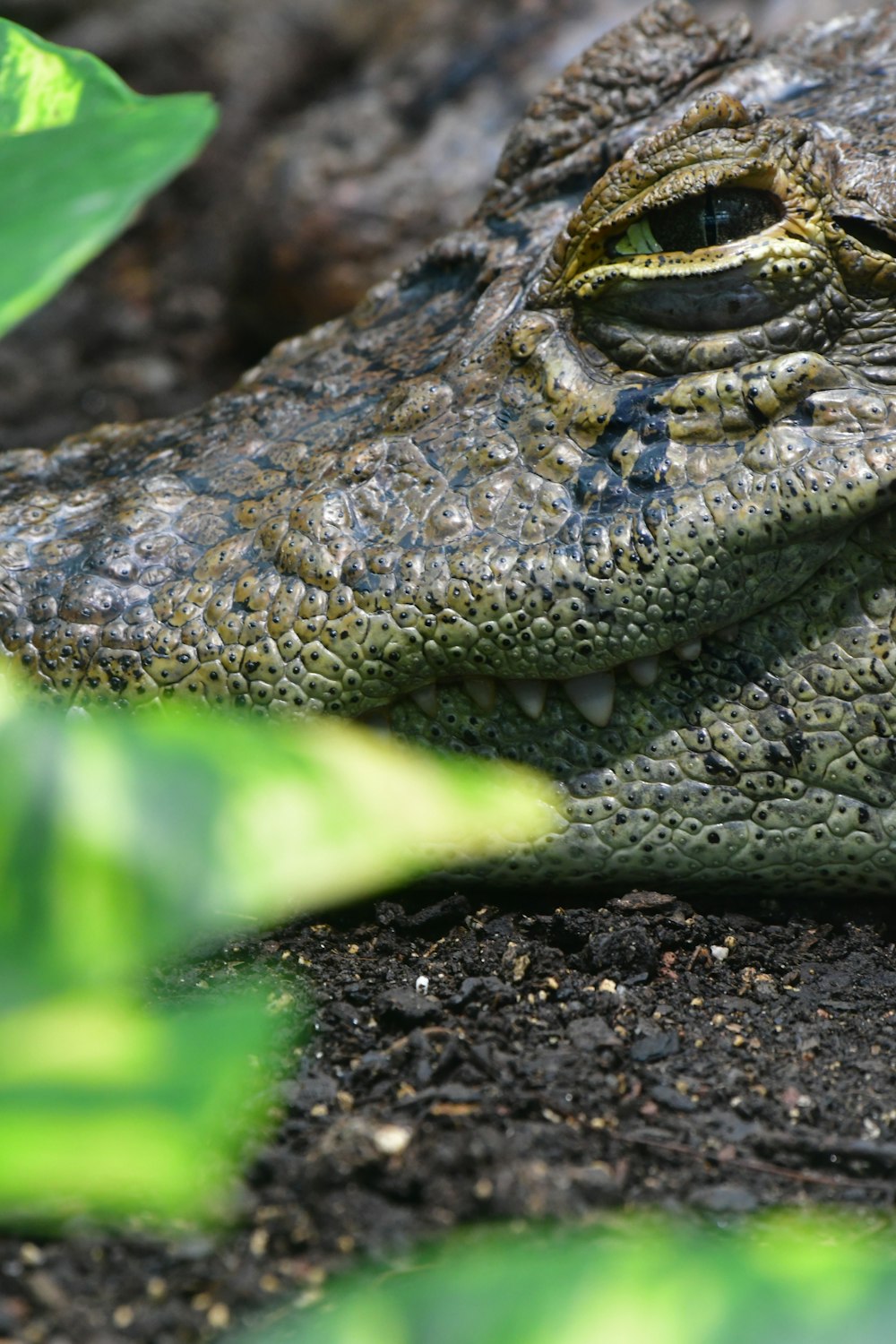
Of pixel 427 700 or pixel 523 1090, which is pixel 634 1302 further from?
pixel 427 700

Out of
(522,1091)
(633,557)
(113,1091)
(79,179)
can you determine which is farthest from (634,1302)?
(633,557)

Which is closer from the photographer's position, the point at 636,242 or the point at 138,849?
the point at 138,849

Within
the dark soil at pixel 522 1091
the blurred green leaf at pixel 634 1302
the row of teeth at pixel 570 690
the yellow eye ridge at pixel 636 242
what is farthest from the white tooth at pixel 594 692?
the blurred green leaf at pixel 634 1302

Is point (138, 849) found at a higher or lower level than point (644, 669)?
higher

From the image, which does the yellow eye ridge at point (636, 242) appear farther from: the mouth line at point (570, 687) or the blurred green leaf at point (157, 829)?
the blurred green leaf at point (157, 829)

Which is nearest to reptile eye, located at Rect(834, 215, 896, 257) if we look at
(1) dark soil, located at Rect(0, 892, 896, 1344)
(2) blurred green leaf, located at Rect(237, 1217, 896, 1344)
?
(1) dark soil, located at Rect(0, 892, 896, 1344)

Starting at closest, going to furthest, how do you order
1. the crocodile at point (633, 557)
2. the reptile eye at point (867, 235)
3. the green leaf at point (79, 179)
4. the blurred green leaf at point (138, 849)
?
the blurred green leaf at point (138, 849), the green leaf at point (79, 179), the crocodile at point (633, 557), the reptile eye at point (867, 235)
